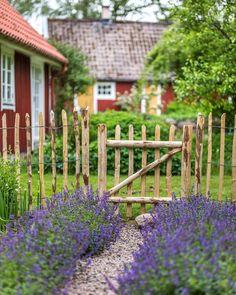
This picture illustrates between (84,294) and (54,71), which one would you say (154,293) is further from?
(54,71)

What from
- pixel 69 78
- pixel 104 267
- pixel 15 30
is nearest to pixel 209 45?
pixel 15 30

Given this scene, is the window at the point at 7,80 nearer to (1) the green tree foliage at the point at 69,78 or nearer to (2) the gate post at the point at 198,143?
(2) the gate post at the point at 198,143

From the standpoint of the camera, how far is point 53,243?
16.2ft

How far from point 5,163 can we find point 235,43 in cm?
669

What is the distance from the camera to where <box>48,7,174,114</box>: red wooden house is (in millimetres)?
29469

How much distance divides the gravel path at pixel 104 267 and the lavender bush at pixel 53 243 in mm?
130

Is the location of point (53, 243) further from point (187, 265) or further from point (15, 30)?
point (15, 30)

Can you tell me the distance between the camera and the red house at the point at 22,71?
13208 millimetres

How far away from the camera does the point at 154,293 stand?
4.18 meters

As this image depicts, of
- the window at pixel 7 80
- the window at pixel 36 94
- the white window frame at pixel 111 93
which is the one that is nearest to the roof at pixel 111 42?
the white window frame at pixel 111 93

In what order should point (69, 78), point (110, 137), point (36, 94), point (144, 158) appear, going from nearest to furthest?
point (144, 158) < point (110, 137) < point (36, 94) < point (69, 78)

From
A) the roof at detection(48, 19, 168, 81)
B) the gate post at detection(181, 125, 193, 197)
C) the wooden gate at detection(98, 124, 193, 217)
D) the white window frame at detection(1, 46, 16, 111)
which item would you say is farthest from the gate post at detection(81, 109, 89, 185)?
the roof at detection(48, 19, 168, 81)

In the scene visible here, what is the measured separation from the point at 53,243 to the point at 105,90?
991 inches

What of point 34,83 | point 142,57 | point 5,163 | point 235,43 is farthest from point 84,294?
point 142,57
